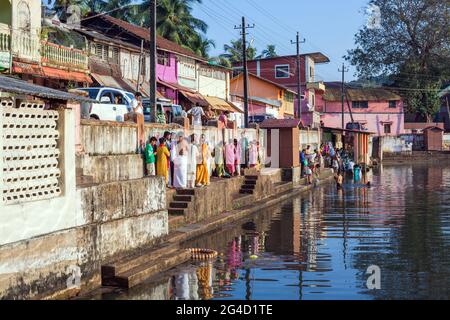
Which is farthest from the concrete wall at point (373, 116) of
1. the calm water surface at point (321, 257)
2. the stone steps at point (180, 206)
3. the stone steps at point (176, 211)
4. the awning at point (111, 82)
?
the stone steps at point (176, 211)

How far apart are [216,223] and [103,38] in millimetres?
18459

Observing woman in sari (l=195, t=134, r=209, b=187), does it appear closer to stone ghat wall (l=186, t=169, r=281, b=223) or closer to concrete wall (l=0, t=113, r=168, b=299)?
stone ghat wall (l=186, t=169, r=281, b=223)

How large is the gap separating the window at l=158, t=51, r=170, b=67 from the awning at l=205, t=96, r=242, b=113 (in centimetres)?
435

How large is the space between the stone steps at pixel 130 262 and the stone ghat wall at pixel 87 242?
6.0 inches

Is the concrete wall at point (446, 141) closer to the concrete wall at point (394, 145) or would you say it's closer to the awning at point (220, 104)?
the concrete wall at point (394, 145)

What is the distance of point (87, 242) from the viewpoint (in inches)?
437

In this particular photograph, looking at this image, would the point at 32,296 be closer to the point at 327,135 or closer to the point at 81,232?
the point at 81,232

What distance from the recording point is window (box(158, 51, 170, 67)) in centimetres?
4000

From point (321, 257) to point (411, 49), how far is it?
60.3 meters

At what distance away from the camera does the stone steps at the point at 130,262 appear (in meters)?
11.3

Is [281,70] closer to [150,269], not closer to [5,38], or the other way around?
[5,38]
